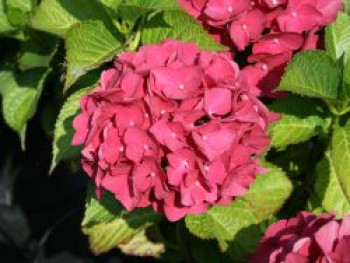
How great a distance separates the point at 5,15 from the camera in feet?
5.72

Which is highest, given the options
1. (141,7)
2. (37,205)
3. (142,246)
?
(141,7)

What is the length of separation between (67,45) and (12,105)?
0.52 metres

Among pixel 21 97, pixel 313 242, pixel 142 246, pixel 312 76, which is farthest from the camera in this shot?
pixel 21 97

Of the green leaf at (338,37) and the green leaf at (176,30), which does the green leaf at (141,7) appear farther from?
the green leaf at (338,37)

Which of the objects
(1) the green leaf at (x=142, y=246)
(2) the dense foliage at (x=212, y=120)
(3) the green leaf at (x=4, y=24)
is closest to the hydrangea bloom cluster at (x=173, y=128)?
(2) the dense foliage at (x=212, y=120)

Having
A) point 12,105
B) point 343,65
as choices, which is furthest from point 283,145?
point 12,105

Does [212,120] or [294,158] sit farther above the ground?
[212,120]

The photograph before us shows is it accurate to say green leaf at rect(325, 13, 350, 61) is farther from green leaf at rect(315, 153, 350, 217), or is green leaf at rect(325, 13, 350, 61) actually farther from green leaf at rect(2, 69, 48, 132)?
green leaf at rect(2, 69, 48, 132)

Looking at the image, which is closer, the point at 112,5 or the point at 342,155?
the point at 342,155

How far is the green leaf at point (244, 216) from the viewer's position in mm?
1358

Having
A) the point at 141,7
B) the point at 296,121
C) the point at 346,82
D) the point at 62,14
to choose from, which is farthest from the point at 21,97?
the point at 346,82

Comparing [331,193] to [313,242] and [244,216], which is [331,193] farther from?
[313,242]

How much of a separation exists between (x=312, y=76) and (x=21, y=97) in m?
0.83

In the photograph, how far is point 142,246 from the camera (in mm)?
1662
